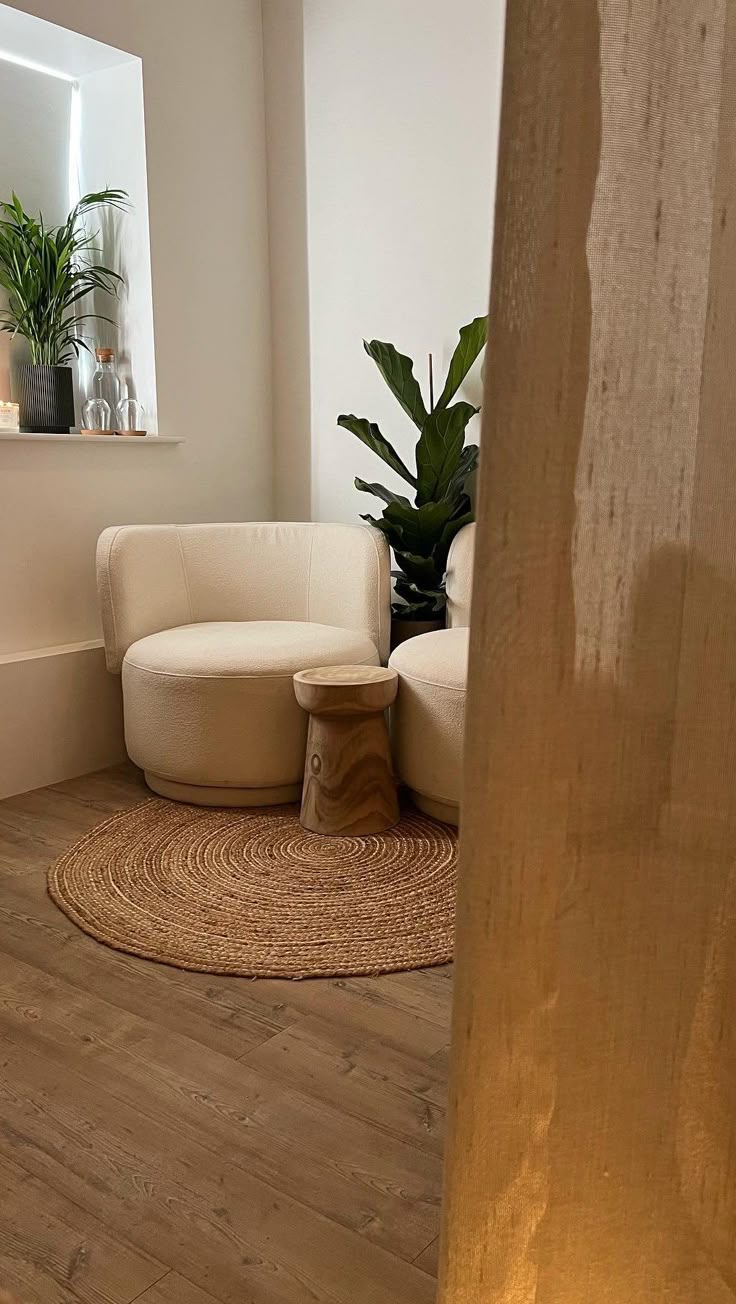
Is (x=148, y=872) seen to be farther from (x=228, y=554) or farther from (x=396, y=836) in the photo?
(x=228, y=554)

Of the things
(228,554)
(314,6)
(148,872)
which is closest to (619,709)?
(148,872)

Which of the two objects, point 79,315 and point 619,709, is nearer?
point 619,709

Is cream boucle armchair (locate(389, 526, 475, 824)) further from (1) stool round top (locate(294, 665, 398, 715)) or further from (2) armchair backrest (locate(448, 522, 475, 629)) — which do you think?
(2) armchair backrest (locate(448, 522, 475, 629))

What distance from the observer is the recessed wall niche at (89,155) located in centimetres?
315

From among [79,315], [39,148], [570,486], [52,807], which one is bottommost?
[52,807]

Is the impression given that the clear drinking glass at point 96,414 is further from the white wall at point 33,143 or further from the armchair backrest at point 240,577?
the armchair backrest at point 240,577

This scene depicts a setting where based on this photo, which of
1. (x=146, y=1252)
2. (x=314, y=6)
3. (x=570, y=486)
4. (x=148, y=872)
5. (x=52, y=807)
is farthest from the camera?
(x=314, y=6)

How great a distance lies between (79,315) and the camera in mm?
3365

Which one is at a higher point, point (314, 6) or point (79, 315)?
point (314, 6)

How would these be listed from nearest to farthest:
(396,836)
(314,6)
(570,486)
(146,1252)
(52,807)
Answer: (570,486) → (146,1252) → (396,836) → (52,807) → (314,6)

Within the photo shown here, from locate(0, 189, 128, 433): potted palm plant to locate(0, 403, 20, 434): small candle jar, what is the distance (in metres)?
0.09

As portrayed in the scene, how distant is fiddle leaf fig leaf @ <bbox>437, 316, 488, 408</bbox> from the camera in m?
3.01

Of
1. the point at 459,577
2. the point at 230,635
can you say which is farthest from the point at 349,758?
the point at 459,577

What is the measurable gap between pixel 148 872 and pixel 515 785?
6.20 feet
